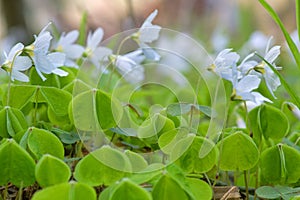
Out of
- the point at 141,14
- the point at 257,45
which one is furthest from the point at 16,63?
the point at 141,14

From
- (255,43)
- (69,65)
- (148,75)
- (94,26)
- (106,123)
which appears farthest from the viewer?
(94,26)

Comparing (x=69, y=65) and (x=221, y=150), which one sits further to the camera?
(x=69, y=65)

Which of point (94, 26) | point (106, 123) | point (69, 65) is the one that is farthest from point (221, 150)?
point (94, 26)

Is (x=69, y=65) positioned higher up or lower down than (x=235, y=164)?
higher up

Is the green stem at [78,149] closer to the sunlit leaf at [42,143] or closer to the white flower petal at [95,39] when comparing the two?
the sunlit leaf at [42,143]

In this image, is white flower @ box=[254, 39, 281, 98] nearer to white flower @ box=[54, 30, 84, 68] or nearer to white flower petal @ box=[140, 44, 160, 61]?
white flower petal @ box=[140, 44, 160, 61]

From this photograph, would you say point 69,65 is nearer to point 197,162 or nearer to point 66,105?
point 66,105

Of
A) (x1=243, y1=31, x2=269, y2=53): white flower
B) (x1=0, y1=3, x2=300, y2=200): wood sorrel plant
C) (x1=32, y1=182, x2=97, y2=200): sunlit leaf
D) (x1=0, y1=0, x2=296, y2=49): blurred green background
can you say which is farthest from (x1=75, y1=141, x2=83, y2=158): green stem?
(x1=0, y1=0, x2=296, y2=49): blurred green background

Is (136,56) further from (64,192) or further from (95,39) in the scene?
(64,192)

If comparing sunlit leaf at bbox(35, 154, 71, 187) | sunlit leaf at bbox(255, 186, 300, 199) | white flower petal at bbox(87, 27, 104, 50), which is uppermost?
white flower petal at bbox(87, 27, 104, 50)
